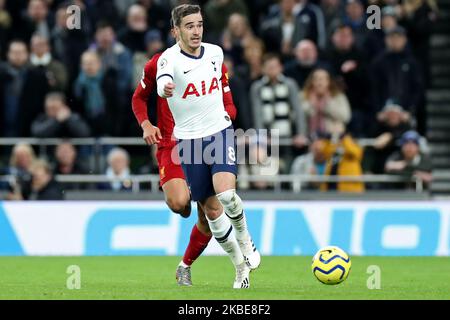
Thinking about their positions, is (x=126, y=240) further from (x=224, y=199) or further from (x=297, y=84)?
(x=224, y=199)

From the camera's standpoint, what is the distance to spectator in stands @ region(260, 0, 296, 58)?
61.8 ft

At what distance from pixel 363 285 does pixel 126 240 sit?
6.21m

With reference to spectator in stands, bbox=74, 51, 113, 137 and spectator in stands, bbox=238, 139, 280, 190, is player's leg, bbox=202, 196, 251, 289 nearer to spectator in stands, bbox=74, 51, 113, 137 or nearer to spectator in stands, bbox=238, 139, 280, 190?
spectator in stands, bbox=238, 139, 280, 190

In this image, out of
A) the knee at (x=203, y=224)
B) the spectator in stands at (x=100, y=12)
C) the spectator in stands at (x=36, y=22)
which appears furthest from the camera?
the spectator in stands at (x=100, y=12)

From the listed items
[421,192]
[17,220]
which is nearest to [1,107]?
[17,220]

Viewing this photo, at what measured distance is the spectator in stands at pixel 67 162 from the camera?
17.8 m

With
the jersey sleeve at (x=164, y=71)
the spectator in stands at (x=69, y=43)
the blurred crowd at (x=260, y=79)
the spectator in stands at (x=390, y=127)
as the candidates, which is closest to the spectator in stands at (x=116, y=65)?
the blurred crowd at (x=260, y=79)

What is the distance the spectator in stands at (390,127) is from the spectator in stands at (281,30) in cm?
176

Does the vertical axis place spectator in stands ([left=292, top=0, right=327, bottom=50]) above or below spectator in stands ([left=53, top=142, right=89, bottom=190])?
above

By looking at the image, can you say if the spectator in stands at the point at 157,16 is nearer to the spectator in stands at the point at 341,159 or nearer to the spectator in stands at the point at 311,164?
the spectator in stands at the point at 311,164

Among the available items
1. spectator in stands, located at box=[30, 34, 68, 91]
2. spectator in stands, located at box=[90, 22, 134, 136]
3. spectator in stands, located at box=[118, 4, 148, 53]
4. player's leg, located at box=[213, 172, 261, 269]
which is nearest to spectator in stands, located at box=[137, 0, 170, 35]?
spectator in stands, located at box=[118, 4, 148, 53]

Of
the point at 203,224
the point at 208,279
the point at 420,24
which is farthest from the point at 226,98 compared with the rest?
the point at 420,24

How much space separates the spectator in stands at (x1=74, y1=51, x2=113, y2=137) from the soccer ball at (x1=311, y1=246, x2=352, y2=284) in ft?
24.4

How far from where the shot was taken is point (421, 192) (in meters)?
17.5
